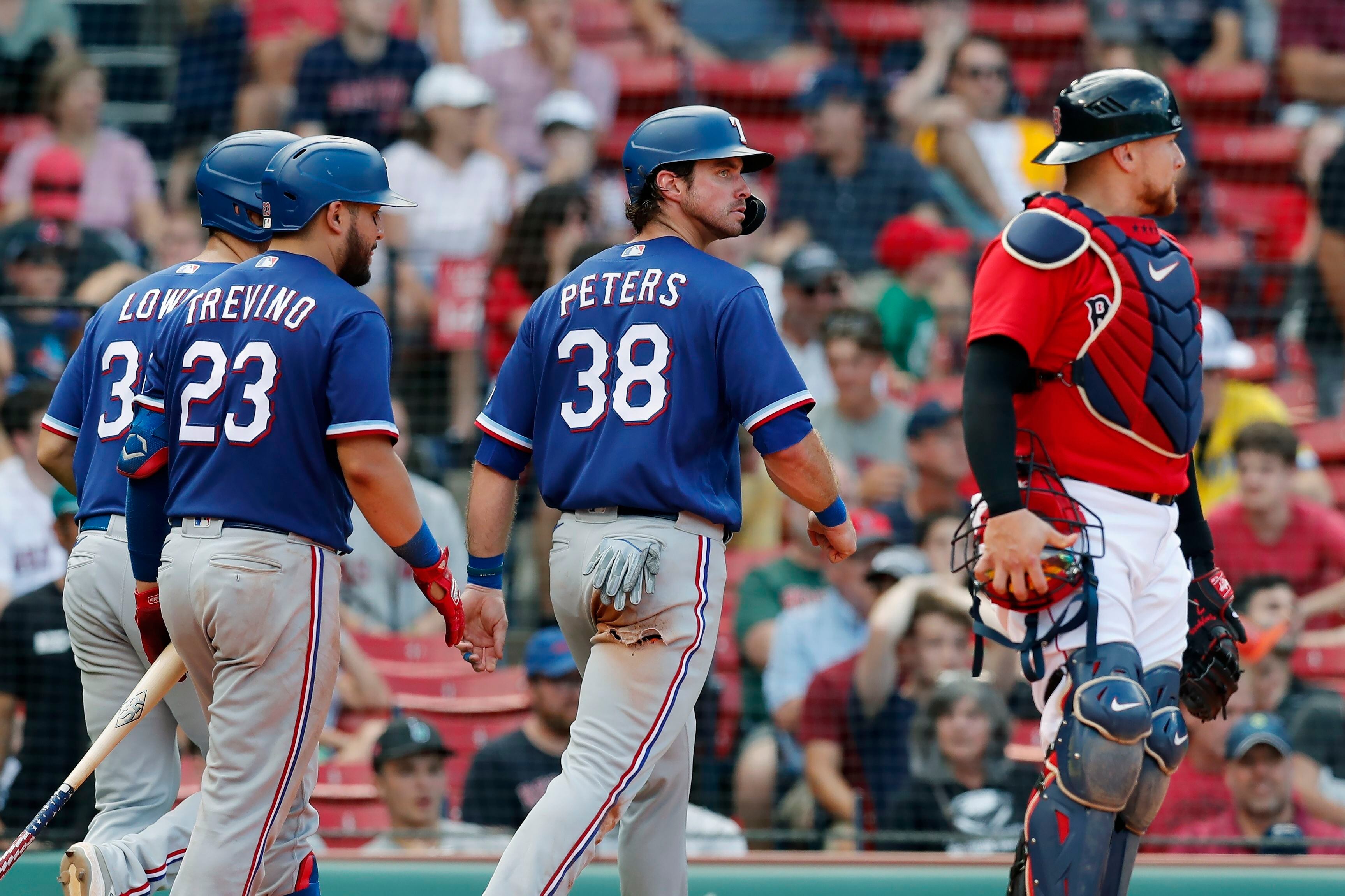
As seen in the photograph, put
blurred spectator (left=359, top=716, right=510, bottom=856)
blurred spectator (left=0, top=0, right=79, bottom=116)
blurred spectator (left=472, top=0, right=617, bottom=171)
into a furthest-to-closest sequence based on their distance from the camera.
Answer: blurred spectator (left=0, top=0, right=79, bottom=116)
blurred spectator (left=472, top=0, right=617, bottom=171)
blurred spectator (left=359, top=716, right=510, bottom=856)

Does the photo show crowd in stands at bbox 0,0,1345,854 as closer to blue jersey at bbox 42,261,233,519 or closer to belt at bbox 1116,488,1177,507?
blue jersey at bbox 42,261,233,519

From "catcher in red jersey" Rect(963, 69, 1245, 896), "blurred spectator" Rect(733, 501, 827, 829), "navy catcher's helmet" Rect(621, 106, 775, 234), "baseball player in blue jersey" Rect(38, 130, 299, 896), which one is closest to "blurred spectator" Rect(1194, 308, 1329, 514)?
"blurred spectator" Rect(733, 501, 827, 829)

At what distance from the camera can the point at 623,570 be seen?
324cm

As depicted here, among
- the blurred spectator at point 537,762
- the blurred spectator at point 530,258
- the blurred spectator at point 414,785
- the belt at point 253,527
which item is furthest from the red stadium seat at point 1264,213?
the belt at point 253,527

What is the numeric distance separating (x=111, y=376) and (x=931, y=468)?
11.7 ft

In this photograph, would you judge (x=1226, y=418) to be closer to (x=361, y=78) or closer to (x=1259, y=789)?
(x=1259, y=789)

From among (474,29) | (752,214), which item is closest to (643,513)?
(752,214)

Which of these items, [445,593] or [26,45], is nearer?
[445,593]

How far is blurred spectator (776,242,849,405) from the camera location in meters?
7.22

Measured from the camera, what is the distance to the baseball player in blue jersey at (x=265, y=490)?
3287 mm

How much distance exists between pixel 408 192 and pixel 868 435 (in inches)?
105

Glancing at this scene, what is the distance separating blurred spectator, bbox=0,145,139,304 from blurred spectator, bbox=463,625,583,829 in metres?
2.47

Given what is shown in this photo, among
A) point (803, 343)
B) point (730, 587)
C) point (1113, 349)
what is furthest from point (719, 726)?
point (1113, 349)

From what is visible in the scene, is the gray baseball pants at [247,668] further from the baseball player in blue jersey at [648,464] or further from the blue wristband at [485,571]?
the baseball player in blue jersey at [648,464]
